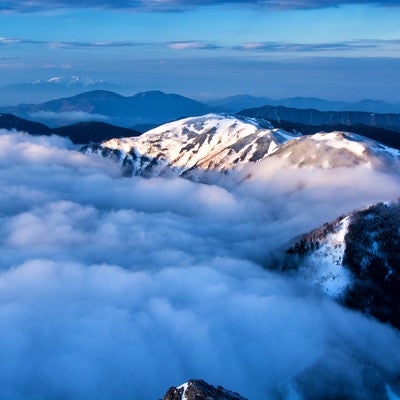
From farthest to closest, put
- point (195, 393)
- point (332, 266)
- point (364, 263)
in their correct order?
point (332, 266)
point (364, 263)
point (195, 393)

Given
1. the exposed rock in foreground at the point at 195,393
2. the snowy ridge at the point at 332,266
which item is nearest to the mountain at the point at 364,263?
the snowy ridge at the point at 332,266

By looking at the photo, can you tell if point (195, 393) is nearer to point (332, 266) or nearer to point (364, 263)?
point (364, 263)

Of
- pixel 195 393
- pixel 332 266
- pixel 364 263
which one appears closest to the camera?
pixel 195 393

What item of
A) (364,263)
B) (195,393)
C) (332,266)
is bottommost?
(332,266)

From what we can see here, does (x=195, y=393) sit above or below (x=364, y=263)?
above

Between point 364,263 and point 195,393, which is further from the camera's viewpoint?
point 364,263

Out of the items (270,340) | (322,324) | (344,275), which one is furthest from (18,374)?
(344,275)

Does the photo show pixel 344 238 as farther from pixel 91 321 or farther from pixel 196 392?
pixel 196 392

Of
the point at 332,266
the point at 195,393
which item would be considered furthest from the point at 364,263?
the point at 195,393

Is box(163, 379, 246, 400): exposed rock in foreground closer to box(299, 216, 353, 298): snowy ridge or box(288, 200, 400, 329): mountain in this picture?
box(288, 200, 400, 329): mountain

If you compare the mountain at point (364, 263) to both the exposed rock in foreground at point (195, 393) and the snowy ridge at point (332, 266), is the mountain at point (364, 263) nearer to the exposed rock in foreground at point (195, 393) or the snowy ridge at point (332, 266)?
the snowy ridge at point (332, 266)
